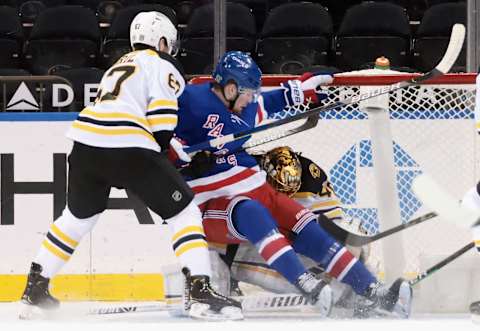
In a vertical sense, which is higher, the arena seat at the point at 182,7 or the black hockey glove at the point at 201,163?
the arena seat at the point at 182,7

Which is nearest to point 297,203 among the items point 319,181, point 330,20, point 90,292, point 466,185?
point 319,181

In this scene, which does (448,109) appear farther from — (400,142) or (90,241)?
(90,241)

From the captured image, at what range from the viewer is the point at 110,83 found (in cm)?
410

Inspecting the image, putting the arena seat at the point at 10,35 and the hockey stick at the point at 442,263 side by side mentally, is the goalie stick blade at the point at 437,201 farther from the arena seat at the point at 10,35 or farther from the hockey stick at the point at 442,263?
the arena seat at the point at 10,35

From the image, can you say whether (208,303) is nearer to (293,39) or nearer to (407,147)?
Answer: (407,147)

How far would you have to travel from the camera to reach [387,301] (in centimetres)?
421

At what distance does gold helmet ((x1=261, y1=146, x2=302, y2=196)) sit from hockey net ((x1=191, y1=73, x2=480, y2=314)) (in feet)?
0.98

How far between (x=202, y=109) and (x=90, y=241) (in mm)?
1061

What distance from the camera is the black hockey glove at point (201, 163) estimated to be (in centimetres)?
431

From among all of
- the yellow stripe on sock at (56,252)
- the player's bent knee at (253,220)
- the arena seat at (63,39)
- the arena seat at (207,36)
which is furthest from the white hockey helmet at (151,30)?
the arena seat at (63,39)

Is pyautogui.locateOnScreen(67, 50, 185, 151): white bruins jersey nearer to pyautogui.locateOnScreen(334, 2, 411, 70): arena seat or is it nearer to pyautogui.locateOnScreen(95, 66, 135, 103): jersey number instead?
pyautogui.locateOnScreen(95, 66, 135, 103): jersey number

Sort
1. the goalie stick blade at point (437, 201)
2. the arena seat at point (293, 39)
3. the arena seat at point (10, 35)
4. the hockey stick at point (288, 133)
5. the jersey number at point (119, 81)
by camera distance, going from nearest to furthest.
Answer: the goalie stick blade at point (437, 201) → the jersey number at point (119, 81) → the hockey stick at point (288, 133) → the arena seat at point (293, 39) → the arena seat at point (10, 35)

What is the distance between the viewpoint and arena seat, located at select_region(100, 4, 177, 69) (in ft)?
20.4

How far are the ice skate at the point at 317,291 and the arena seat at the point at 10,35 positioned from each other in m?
2.84
